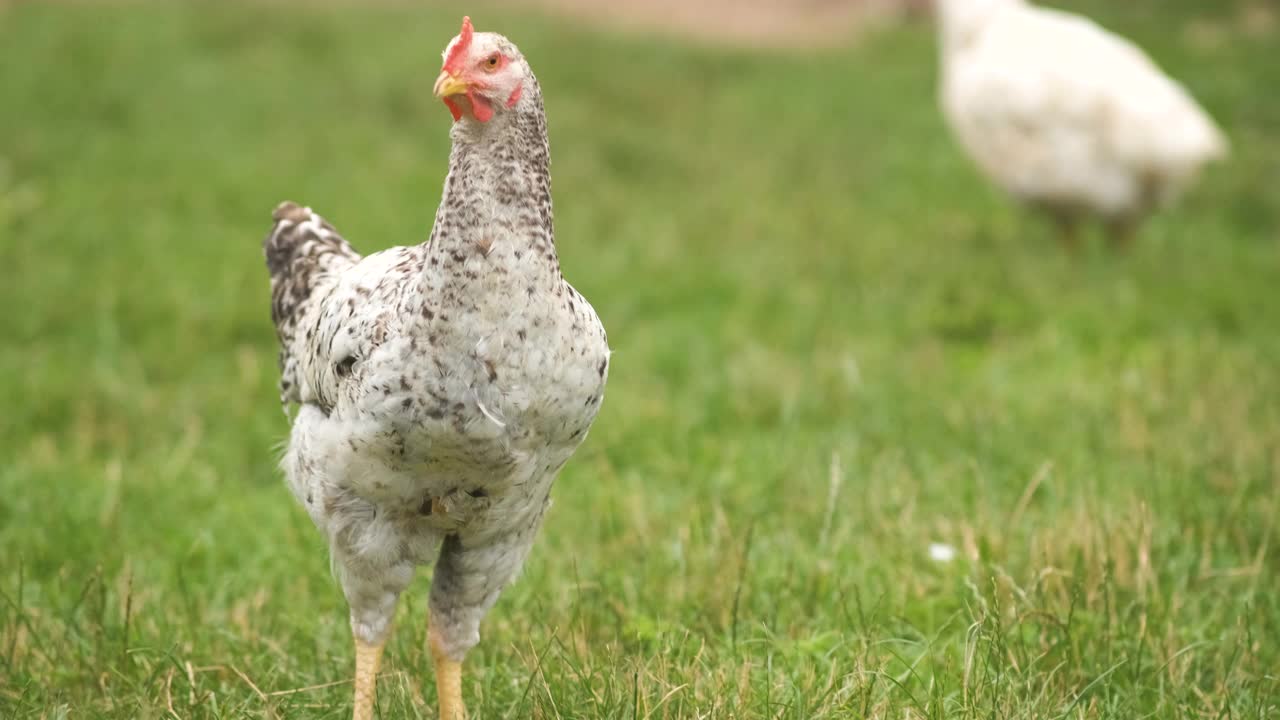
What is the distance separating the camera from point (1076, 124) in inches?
289

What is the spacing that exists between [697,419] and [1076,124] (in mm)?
3347

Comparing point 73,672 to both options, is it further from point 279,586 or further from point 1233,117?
point 1233,117

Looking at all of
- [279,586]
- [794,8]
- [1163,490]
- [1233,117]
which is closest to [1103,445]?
[1163,490]

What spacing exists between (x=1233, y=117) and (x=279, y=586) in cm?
929

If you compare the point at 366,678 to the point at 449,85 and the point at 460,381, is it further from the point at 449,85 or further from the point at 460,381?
the point at 449,85

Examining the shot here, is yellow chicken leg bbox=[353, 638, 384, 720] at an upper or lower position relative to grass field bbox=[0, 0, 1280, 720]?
upper

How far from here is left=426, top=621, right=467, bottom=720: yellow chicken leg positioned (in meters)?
2.86

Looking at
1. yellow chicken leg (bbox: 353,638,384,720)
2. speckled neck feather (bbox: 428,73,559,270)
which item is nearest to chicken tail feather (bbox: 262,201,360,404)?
yellow chicken leg (bbox: 353,638,384,720)

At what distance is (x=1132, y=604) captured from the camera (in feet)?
10.4

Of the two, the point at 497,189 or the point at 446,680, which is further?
the point at 446,680

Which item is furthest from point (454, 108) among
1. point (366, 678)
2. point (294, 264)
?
point (366, 678)

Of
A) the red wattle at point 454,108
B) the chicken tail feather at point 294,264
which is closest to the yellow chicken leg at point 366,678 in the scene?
the chicken tail feather at point 294,264

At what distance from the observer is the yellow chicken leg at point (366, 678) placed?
110 inches

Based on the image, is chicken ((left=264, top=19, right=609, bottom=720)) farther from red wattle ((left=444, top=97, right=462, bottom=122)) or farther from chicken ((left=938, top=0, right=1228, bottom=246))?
chicken ((left=938, top=0, right=1228, bottom=246))
